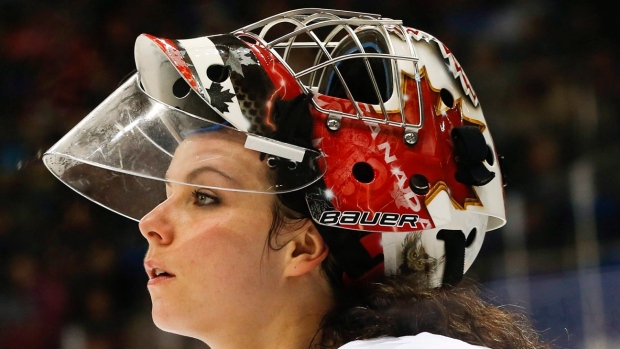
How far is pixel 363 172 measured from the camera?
179 cm

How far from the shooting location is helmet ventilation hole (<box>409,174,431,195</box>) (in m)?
1.82

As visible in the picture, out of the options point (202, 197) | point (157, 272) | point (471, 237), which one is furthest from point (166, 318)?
point (471, 237)

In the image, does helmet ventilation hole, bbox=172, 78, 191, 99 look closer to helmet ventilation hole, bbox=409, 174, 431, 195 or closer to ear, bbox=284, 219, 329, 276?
ear, bbox=284, 219, 329, 276

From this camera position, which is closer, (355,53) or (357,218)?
(357,218)

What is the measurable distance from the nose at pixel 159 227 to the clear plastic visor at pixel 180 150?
111 millimetres

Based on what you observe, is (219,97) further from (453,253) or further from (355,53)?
(453,253)

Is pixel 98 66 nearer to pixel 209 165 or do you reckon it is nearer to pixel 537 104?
pixel 537 104

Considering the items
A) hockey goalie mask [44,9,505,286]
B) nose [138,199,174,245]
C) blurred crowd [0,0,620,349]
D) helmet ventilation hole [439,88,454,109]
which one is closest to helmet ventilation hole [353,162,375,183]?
hockey goalie mask [44,9,505,286]

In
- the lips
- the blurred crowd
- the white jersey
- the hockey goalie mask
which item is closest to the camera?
the white jersey

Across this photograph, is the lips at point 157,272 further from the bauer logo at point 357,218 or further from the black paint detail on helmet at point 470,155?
the black paint detail on helmet at point 470,155

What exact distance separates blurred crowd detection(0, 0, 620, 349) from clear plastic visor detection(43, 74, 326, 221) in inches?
63.7

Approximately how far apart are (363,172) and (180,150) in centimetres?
37

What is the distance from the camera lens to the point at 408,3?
4.86 meters

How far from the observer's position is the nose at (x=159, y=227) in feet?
6.07
